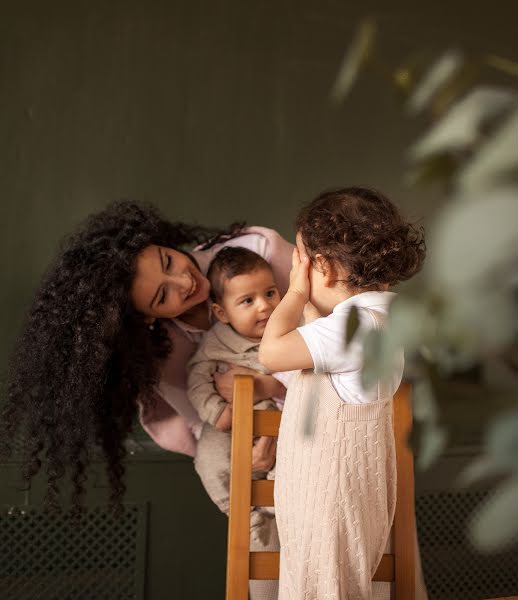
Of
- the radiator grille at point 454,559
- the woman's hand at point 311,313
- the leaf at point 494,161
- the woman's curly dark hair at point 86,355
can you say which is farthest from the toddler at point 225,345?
the leaf at point 494,161

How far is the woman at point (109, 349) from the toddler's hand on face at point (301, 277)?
0.37 metres

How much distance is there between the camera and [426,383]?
28 cm

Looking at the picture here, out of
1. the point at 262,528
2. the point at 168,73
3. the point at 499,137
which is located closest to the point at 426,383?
the point at 499,137

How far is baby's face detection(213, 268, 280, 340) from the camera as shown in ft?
5.74

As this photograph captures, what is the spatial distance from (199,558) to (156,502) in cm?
23

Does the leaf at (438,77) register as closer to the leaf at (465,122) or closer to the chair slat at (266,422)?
the leaf at (465,122)

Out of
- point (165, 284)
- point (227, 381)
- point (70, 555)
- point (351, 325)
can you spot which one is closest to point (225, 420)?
point (227, 381)

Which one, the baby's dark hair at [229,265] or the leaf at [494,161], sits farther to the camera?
the baby's dark hair at [229,265]

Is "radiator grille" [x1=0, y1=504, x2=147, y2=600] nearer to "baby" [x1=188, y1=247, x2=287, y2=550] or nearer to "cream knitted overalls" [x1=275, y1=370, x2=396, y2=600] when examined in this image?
"baby" [x1=188, y1=247, x2=287, y2=550]

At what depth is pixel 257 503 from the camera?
1.28 meters

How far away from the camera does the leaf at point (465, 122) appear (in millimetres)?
251

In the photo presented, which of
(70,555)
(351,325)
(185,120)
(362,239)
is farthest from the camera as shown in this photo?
(185,120)

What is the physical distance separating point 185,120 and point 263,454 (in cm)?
131

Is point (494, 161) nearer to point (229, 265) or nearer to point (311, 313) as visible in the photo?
point (311, 313)
